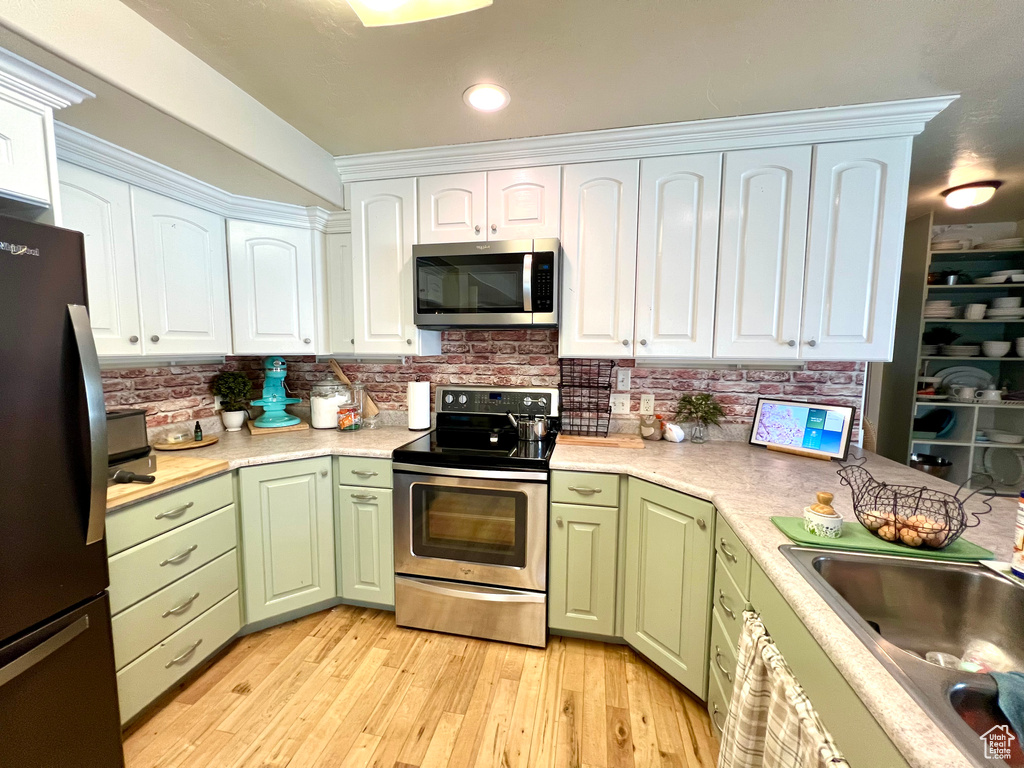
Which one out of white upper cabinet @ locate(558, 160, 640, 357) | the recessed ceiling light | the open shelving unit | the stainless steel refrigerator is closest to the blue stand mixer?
the stainless steel refrigerator

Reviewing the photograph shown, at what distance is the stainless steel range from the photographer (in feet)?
6.12

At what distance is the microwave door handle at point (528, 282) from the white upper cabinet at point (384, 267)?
654 millimetres

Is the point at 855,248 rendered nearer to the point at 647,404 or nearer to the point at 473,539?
the point at 647,404

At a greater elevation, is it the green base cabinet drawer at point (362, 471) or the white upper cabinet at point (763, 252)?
the white upper cabinet at point (763, 252)

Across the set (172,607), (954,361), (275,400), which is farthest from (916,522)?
(954,361)

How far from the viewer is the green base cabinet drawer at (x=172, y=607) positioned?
143 centimetres

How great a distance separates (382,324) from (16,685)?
1747 millimetres

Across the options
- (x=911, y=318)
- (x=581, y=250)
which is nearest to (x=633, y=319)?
(x=581, y=250)

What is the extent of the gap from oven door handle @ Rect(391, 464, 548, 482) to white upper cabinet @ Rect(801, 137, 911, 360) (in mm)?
1343

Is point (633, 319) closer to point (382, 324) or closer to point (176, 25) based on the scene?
point (382, 324)

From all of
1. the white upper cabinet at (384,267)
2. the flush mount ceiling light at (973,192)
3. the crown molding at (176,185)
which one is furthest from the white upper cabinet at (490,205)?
the flush mount ceiling light at (973,192)

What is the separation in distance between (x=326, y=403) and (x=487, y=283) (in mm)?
1216

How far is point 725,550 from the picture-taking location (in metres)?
1.39

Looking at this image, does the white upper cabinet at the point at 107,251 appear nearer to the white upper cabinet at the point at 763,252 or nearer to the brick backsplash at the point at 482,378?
the brick backsplash at the point at 482,378
